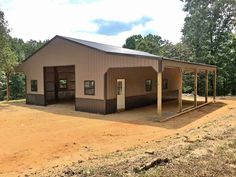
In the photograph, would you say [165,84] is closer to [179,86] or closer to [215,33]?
[179,86]

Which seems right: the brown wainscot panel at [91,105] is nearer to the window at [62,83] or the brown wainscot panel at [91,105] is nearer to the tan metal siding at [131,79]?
the tan metal siding at [131,79]

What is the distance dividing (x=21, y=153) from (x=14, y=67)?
50.3ft

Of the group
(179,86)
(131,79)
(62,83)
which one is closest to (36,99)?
(62,83)

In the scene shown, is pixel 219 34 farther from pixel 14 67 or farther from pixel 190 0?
pixel 14 67

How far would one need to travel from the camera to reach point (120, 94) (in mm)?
16375

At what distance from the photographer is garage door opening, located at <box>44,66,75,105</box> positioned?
21.5 meters

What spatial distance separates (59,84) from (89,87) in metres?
7.67

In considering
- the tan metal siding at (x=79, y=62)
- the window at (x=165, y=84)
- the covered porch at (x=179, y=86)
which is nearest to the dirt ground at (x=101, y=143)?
the covered porch at (x=179, y=86)

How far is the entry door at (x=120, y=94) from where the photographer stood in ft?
53.2

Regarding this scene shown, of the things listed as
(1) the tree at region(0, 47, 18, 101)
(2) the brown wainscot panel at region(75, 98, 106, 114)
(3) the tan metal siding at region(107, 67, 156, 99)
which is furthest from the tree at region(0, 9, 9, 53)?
(3) the tan metal siding at region(107, 67, 156, 99)

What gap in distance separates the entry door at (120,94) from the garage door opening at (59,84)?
6270 millimetres

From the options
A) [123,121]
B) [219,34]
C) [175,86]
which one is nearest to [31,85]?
[123,121]

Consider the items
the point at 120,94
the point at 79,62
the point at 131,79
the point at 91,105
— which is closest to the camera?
the point at 91,105

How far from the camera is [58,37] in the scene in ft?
60.0
